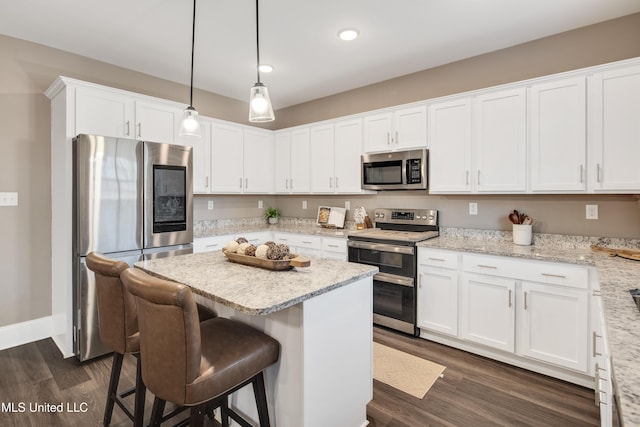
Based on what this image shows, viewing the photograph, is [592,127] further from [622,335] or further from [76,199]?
[76,199]

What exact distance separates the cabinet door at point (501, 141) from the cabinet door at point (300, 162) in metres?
2.11

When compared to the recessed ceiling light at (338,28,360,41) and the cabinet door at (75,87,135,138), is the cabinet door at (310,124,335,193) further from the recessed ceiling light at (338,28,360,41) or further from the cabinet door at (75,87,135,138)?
the cabinet door at (75,87,135,138)

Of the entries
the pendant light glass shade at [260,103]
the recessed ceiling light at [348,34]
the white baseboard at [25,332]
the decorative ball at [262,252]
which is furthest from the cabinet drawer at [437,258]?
the white baseboard at [25,332]

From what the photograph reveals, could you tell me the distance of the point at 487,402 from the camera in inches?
84.4

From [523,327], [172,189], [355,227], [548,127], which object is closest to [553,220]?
[548,127]

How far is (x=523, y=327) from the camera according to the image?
2512 mm

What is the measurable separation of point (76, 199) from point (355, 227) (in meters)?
2.87

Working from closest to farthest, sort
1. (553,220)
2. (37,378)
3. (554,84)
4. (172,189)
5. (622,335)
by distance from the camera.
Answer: (622,335), (37,378), (554,84), (553,220), (172,189)

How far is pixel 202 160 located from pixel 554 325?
147 inches

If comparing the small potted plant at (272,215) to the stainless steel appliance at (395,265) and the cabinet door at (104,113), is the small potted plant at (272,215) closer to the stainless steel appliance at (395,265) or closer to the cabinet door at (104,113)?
the stainless steel appliance at (395,265)

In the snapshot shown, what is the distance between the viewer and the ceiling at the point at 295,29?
246cm

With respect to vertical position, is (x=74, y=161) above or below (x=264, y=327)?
above

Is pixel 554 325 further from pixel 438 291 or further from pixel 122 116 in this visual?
pixel 122 116

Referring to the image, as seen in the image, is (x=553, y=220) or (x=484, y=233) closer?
(x=553, y=220)
